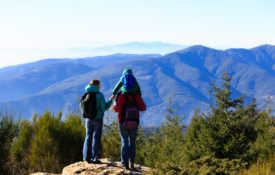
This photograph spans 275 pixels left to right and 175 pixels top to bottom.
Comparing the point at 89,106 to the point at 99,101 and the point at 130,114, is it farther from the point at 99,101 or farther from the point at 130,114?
the point at 130,114

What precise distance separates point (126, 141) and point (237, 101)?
3.31 m

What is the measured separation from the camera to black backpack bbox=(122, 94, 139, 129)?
6.44 meters

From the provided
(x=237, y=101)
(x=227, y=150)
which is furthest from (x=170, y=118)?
(x=227, y=150)

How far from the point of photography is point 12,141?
7.51 metres

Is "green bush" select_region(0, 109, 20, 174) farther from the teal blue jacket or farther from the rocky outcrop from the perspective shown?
the teal blue jacket

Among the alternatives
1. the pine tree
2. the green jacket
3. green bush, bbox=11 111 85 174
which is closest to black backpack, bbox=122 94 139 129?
the green jacket

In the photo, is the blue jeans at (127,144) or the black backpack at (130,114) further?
the blue jeans at (127,144)

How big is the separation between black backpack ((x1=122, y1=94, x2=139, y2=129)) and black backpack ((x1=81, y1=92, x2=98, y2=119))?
0.63m

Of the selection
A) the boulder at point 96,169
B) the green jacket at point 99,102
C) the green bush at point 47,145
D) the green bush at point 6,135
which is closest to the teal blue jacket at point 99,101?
the green jacket at point 99,102

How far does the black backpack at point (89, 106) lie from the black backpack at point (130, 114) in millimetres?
627

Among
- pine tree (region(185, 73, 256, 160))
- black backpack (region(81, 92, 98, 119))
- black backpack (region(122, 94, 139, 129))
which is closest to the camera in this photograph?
black backpack (region(122, 94, 139, 129))

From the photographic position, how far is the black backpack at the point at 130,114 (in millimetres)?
6438

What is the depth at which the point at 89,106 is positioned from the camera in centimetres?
656

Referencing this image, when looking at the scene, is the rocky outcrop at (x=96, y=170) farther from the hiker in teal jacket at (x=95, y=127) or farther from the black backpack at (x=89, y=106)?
the black backpack at (x=89, y=106)
